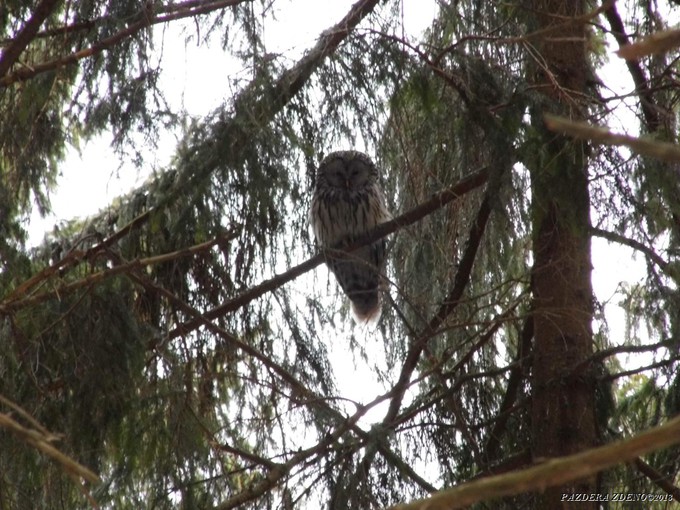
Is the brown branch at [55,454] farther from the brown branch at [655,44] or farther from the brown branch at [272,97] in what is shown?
the brown branch at [272,97]

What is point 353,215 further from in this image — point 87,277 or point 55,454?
point 55,454

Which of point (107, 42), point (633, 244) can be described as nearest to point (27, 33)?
point (107, 42)

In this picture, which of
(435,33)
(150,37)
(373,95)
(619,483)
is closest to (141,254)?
(150,37)

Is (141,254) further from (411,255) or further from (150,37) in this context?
(411,255)

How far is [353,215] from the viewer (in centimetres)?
559

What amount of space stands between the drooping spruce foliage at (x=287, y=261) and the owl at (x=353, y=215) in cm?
117

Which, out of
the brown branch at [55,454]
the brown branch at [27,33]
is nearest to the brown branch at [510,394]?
the brown branch at [27,33]

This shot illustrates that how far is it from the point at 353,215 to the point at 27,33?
106 inches

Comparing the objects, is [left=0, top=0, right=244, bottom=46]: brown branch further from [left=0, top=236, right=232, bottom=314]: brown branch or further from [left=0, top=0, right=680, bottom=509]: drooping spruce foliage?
[left=0, top=236, right=232, bottom=314]: brown branch

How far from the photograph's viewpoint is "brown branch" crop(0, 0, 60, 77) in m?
3.14

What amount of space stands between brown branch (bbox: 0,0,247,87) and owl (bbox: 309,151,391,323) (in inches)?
77.3

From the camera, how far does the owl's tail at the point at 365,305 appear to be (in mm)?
5469

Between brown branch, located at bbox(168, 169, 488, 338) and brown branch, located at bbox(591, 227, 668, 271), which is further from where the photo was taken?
brown branch, located at bbox(168, 169, 488, 338)

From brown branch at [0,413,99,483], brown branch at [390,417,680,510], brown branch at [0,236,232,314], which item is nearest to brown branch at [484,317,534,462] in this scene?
brown branch at [0,236,232,314]
